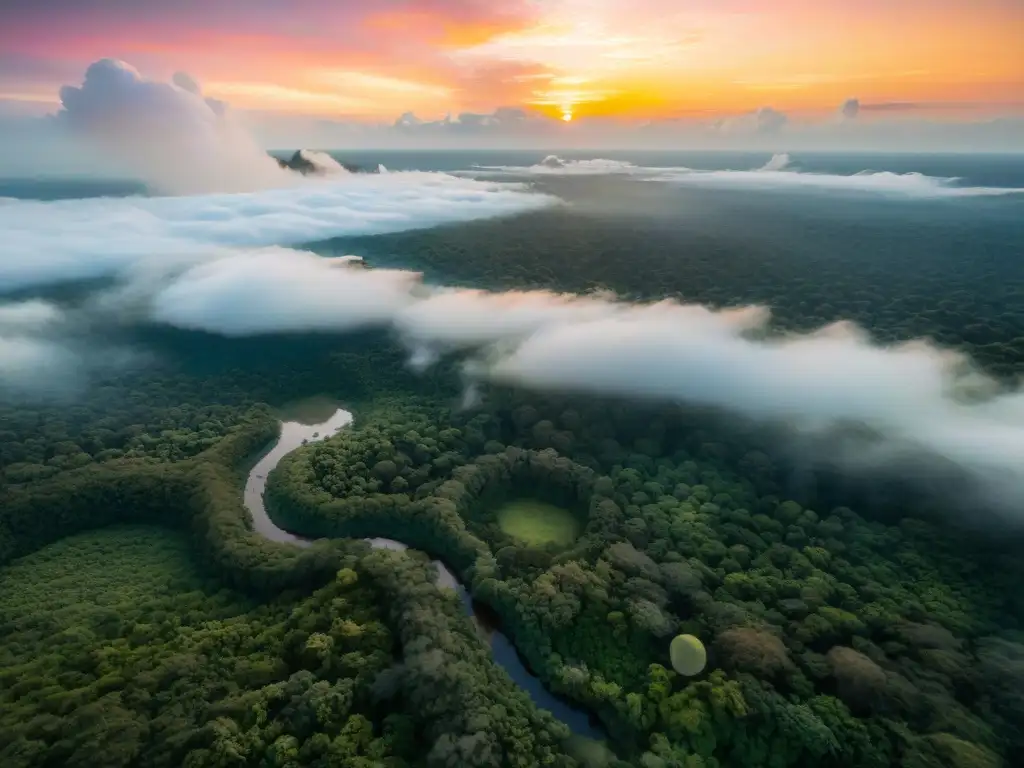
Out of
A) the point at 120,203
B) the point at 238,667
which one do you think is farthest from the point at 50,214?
the point at 238,667

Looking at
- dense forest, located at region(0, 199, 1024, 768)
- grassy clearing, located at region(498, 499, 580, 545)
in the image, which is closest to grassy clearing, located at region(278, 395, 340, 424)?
dense forest, located at region(0, 199, 1024, 768)

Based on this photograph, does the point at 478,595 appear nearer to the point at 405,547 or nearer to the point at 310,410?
the point at 405,547

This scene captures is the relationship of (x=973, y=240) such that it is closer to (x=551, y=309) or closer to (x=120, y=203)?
(x=551, y=309)

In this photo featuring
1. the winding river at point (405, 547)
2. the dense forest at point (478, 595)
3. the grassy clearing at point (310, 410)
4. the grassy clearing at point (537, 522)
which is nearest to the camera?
the dense forest at point (478, 595)

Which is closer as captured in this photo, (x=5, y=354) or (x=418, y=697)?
(x=418, y=697)

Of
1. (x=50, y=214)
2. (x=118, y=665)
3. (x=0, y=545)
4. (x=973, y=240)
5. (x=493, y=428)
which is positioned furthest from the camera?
(x=50, y=214)

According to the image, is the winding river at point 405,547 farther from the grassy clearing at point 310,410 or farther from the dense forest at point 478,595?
the dense forest at point 478,595

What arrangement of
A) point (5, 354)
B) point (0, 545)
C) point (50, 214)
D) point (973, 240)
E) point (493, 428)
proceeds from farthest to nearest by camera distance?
point (50, 214) → point (973, 240) → point (5, 354) → point (493, 428) → point (0, 545)

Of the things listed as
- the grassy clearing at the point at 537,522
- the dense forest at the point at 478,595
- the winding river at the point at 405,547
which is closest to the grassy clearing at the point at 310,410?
the winding river at the point at 405,547
